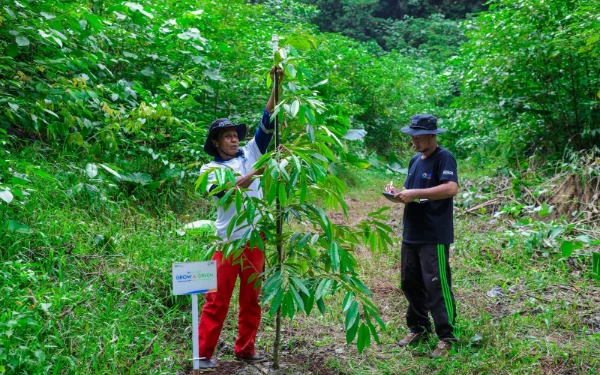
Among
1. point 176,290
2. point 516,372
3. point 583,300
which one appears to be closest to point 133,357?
point 176,290

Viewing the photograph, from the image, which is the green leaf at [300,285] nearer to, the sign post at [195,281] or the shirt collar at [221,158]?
the sign post at [195,281]

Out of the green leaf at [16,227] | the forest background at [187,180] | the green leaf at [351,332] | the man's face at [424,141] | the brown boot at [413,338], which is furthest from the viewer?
the brown boot at [413,338]

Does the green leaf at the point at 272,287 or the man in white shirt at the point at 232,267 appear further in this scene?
the man in white shirt at the point at 232,267

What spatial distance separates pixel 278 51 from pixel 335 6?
2039cm

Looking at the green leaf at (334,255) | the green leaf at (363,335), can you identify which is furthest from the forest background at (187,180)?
the green leaf at (363,335)

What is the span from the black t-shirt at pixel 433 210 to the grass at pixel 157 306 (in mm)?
737

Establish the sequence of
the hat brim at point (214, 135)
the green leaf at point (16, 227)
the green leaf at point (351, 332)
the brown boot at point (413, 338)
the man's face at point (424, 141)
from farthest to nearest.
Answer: the brown boot at point (413, 338) → the man's face at point (424, 141) → the green leaf at point (16, 227) → the hat brim at point (214, 135) → the green leaf at point (351, 332)

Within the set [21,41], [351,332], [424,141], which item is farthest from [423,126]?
[21,41]

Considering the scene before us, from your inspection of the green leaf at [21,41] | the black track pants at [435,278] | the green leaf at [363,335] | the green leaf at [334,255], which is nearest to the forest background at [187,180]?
the green leaf at [21,41]

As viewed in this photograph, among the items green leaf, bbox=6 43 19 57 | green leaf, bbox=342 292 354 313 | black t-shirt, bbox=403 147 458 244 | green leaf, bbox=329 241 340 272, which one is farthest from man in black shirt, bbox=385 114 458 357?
green leaf, bbox=6 43 19 57

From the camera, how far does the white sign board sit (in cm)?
277

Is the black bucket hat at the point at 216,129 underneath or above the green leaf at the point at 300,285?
above

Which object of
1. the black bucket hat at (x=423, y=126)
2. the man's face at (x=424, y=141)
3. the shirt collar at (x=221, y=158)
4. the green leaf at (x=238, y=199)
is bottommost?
the green leaf at (x=238, y=199)

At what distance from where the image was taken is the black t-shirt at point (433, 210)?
342cm
